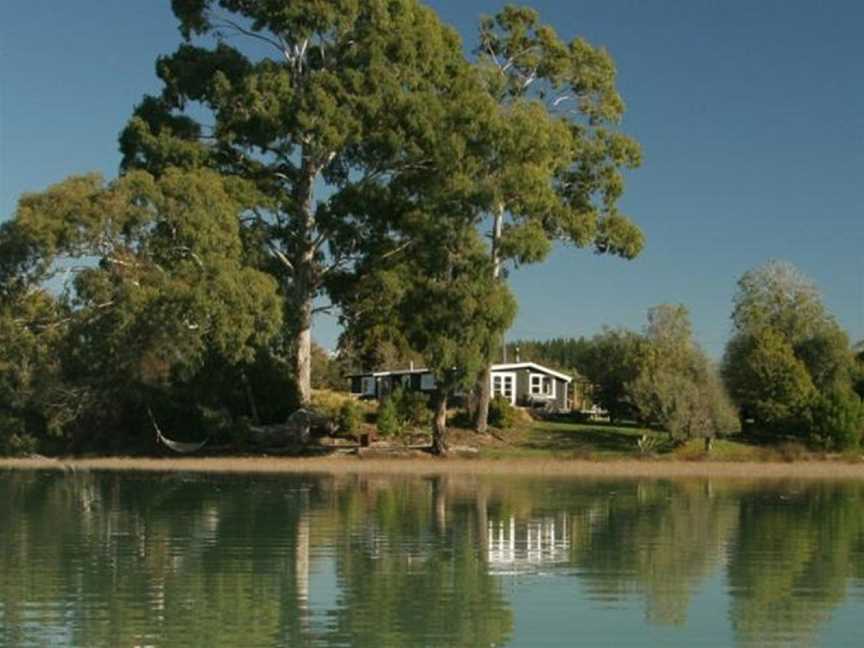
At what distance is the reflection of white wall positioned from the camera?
22141 mm

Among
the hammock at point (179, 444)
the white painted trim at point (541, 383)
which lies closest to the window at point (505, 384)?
the white painted trim at point (541, 383)

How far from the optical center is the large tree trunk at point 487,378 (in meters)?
55.6

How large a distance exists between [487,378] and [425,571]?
128 ft

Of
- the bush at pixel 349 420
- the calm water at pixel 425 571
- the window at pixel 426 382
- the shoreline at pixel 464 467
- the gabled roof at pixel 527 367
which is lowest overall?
the calm water at pixel 425 571

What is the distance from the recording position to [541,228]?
187ft

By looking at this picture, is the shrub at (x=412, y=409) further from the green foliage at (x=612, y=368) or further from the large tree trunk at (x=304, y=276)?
the green foliage at (x=612, y=368)

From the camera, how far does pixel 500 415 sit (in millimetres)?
61625

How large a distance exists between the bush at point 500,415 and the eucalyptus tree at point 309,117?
879 cm

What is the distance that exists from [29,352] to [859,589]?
122 ft

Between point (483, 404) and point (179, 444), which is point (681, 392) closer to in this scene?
point (483, 404)

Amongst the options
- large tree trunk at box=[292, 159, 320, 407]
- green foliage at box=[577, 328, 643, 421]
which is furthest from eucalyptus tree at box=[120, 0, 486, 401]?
green foliage at box=[577, 328, 643, 421]

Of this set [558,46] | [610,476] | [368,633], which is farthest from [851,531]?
[558,46]

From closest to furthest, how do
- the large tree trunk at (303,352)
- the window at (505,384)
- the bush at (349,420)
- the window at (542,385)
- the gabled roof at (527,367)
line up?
the large tree trunk at (303,352)
the bush at (349,420)
the window at (505,384)
the gabled roof at (527,367)
the window at (542,385)

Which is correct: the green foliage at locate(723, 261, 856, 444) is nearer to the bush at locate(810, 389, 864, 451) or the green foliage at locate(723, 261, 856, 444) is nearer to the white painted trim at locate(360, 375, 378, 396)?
the bush at locate(810, 389, 864, 451)
